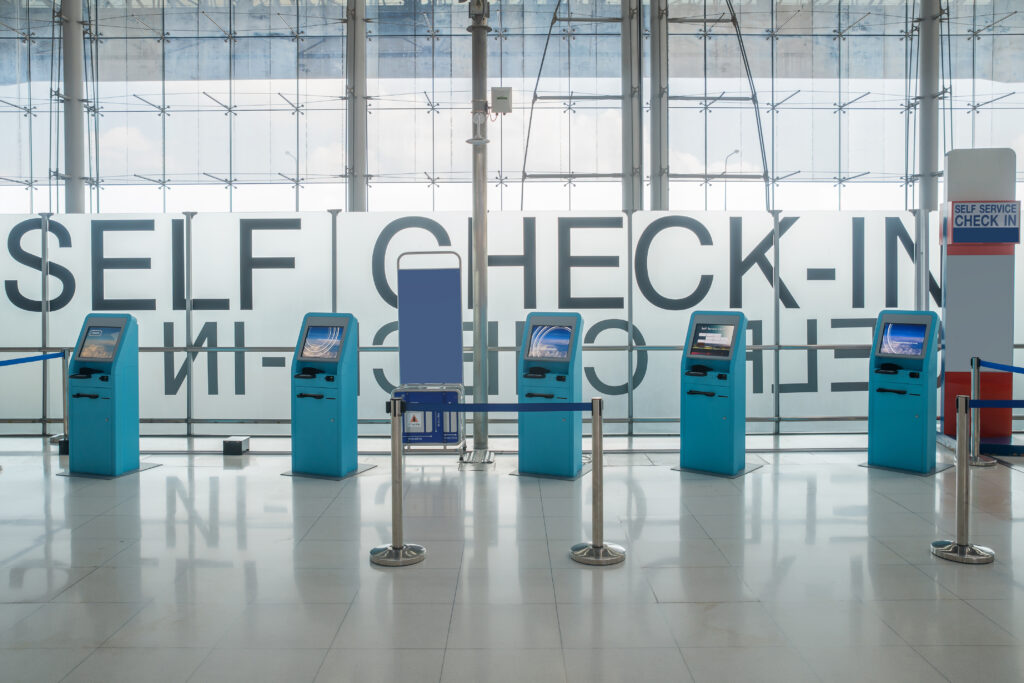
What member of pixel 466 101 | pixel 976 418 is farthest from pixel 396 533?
pixel 466 101

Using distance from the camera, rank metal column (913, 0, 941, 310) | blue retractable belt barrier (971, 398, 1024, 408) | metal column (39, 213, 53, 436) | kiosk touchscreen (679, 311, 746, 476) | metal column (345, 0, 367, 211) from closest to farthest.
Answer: blue retractable belt barrier (971, 398, 1024, 408), kiosk touchscreen (679, 311, 746, 476), metal column (39, 213, 53, 436), metal column (913, 0, 941, 310), metal column (345, 0, 367, 211)

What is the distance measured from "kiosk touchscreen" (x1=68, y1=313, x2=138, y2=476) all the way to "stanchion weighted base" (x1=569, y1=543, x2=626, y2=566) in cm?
378

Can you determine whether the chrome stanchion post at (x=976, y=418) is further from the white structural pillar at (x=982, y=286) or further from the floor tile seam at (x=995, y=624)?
the floor tile seam at (x=995, y=624)

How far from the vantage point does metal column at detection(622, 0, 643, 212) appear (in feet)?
35.9

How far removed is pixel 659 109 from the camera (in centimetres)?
1100

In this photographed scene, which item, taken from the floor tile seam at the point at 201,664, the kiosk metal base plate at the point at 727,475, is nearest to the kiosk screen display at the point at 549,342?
the kiosk metal base plate at the point at 727,475

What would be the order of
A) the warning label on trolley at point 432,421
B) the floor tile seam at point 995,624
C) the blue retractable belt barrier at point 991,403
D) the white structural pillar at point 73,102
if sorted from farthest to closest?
the white structural pillar at point 73,102 < the warning label on trolley at point 432,421 < the blue retractable belt barrier at point 991,403 < the floor tile seam at point 995,624

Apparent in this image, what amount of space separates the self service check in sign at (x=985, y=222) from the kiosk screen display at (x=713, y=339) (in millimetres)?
2447

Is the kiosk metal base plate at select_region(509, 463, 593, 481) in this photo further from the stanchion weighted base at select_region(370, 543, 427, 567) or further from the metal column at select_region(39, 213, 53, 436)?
the metal column at select_region(39, 213, 53, 436)

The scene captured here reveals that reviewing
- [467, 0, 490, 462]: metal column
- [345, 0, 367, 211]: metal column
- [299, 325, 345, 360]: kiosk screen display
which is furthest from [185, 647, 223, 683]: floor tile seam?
[345, 0, 367, 211]: metal column

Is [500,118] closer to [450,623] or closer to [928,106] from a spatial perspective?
[928,106]

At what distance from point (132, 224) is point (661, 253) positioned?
5.70 m

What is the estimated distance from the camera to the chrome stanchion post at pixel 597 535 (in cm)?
387

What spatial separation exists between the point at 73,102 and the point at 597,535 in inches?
411
